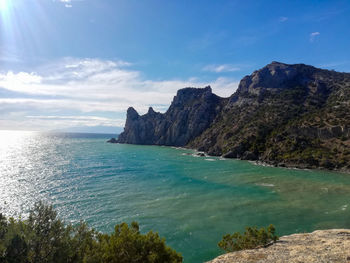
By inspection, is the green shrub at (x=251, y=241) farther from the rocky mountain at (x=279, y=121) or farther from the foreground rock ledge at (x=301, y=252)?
the rocky mountain at (x=279, y=121)

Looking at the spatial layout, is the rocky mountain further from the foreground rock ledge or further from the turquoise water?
the foreground rock ledge

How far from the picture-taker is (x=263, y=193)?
47.4 metres

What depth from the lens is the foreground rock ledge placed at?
49.0 ft

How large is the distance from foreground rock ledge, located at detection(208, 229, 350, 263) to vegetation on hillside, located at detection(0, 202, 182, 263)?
567 cm

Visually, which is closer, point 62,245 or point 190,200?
point 62,245

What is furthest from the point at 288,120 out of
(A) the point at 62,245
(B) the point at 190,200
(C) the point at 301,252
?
(A) the point at 62,245

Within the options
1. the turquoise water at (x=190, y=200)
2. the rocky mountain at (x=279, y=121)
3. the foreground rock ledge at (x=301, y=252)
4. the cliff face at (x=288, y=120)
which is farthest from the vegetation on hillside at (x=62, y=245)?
the rocky mountain at (x=279, y=121)

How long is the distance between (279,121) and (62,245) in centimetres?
13104

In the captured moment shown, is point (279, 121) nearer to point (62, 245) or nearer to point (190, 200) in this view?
point (190, 200)

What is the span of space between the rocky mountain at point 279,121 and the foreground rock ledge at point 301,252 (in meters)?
73.6

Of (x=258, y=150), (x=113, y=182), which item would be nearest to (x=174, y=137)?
(x=258, y=150)

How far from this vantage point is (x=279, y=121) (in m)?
123

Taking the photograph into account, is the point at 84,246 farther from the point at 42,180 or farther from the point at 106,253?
the point at 42,180

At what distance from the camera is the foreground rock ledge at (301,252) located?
49.0 feet
